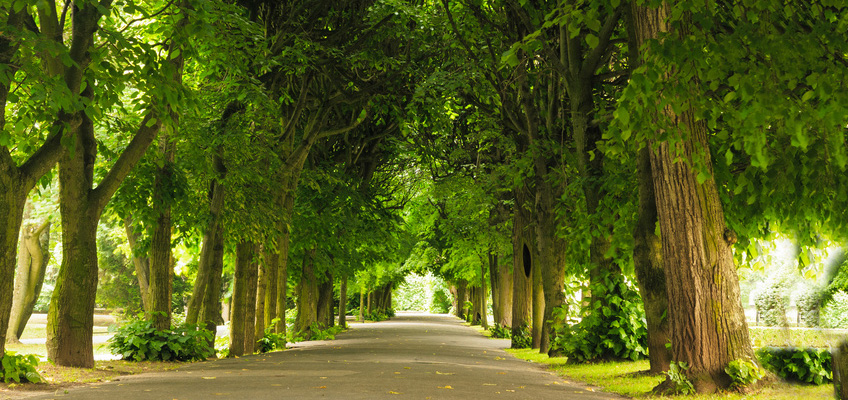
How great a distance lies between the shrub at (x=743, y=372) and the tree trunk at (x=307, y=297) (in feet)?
61.5

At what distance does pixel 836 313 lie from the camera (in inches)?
332

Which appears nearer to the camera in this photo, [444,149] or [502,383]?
[502,383]

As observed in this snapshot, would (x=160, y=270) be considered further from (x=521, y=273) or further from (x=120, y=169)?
(x=521, y=273)

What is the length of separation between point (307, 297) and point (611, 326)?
607 inches

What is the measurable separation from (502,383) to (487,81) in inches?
352

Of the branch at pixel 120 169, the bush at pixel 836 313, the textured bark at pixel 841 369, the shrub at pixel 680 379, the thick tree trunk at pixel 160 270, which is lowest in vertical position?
the shrub at pixel 680 379

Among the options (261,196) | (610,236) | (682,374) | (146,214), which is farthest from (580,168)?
(146,214)

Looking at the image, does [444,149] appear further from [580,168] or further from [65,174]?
[65,174]

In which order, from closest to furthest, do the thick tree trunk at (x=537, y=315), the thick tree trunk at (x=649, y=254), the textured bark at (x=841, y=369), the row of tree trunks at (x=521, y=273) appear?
1. the textured bark at (x=841, y=369)
2. the thick tree trunk at (x=649, y=254)
3. the thick tree trunk at (x=537, y=315)
4. the row of tree trunks at (x=521, y=273)

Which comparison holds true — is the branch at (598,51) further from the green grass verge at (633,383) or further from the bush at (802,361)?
the bush at (802,361)

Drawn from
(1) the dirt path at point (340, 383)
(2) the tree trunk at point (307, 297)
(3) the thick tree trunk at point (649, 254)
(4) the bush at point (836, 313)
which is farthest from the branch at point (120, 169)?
(2) the tree trunk at point (307, 297)

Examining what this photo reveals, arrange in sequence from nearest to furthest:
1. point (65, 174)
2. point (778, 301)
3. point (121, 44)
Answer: point (121, 44), point (778, 301), point (65, 174)

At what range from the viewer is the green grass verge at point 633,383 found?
25.1ft

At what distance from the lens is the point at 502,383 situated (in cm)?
1000
